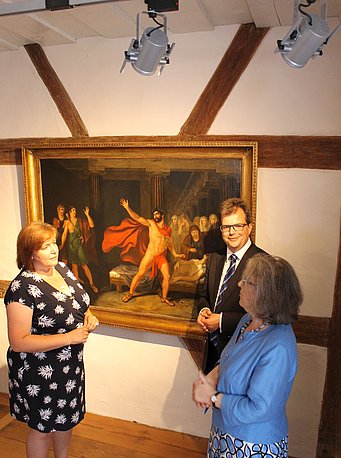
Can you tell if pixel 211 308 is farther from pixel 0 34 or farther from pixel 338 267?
pixel 0 34

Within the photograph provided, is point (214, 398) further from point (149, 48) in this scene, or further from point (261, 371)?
point (149, 48)

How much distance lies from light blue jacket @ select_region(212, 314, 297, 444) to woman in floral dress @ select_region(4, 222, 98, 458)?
2.96 ft

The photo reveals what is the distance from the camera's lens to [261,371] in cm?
157

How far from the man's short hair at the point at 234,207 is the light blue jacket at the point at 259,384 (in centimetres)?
80

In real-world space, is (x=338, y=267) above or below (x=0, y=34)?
below

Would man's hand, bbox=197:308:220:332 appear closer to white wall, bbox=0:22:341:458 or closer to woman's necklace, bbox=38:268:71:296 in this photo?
white wall, bbox=0:22:341:458

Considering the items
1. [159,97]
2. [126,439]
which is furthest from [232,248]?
[126,439]

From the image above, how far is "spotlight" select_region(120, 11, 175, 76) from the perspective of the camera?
175 centimetres

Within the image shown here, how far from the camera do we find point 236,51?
246 centimetres

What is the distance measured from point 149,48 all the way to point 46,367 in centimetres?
162

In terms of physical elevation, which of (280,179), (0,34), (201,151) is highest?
(0,34)

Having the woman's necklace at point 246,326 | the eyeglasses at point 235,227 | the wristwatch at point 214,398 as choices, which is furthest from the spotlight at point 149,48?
the wristwatch at point 214,398

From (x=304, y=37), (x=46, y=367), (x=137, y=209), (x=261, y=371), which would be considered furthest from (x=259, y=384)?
(x=137, y=209)

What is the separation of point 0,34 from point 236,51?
1491mm
